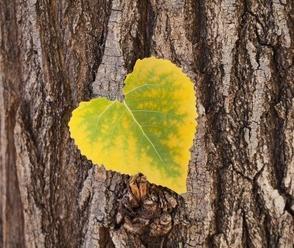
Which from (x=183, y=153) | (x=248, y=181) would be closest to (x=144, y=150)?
(x=183, y=153)

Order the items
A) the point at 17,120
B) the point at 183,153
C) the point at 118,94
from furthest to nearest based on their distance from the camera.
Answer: the point at 17,120, the point at 118,94, the point at 183,153

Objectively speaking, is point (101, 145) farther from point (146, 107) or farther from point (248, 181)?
point (248, 181)

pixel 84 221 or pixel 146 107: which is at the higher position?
pixel 146 107

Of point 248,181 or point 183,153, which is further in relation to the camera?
point 248,181
